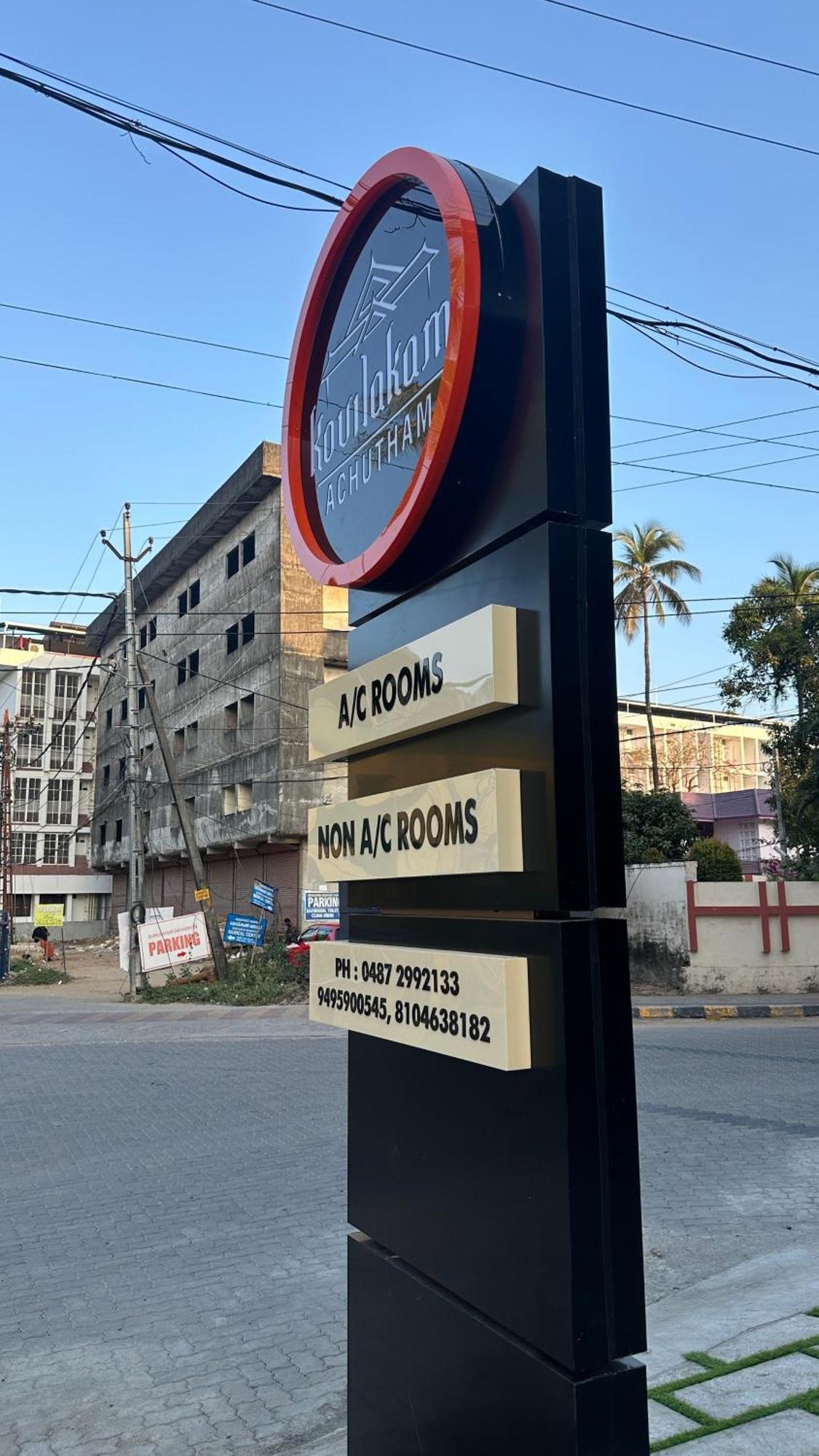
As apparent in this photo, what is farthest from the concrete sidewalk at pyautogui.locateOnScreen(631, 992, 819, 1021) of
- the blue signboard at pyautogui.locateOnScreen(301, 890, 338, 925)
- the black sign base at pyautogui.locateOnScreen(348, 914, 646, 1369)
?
the black sign base at pyautogui.locateOnScreen(348, 914, 646, 1369)

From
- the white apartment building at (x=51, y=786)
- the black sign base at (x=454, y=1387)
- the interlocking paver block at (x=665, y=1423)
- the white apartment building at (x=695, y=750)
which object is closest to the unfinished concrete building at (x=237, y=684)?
the white apartment building at (x=51, y=786)

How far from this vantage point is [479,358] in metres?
2.43

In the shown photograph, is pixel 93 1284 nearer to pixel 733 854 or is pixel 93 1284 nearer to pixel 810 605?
pixel 733 854

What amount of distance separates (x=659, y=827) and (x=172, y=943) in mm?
11069

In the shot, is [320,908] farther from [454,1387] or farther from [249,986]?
[454,1387]

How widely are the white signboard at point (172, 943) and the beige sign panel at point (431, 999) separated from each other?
815 inches

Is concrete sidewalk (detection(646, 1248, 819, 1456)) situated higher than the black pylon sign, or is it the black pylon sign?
the black pylon sign

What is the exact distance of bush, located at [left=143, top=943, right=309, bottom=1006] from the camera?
69.9 ft

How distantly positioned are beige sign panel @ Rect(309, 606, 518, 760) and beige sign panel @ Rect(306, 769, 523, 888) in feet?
0.54

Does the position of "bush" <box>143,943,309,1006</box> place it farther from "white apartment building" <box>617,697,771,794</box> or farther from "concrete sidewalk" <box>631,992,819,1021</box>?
"white apartment building" <box>617,697,771,794</box>

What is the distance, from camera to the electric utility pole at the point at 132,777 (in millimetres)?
23000

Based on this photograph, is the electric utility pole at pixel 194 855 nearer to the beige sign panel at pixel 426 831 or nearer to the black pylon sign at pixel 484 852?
the beige sign panel at pixel 426 831

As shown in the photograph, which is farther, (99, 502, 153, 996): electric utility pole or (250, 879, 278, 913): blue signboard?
(250, 879, 278, 913): blue signboard

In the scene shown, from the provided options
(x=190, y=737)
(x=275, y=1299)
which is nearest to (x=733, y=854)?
(x=275, y=1299)
